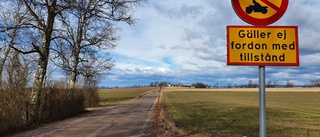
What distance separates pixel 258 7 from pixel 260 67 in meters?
0.75

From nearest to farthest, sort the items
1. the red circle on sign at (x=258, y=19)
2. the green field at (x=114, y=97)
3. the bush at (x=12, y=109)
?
the red circle on sign at (x=258, y=19), the bush at (x=12, y=109), the green field at (x=114, y=97)

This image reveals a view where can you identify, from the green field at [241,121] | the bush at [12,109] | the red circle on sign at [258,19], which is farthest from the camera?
the green field at [241,121]

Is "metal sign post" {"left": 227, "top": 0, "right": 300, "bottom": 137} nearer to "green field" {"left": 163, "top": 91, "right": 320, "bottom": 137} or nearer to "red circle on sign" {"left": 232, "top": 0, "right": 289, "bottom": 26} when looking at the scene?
"red circle on sign" {"left": 232, "top": 0, "right": 289, "bottom": 26}

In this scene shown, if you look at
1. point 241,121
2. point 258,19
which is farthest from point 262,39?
point 241,121

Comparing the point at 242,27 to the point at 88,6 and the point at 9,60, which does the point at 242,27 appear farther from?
the point at 9,60

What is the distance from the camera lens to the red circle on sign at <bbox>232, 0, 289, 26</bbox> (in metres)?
3.86

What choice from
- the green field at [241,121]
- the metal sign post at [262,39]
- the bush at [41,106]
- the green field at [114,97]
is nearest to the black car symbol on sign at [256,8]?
the metal sign post at [262,39]

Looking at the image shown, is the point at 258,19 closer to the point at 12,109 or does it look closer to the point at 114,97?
the point at 12,109

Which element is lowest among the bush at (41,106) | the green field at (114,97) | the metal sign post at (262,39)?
the green field at (114,97)

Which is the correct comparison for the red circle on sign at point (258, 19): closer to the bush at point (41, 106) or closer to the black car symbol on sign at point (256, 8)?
the black car symbol on sign at point (256, 8)

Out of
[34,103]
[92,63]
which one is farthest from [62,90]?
[92,63]

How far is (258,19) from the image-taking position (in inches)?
154

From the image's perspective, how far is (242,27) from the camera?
395cm

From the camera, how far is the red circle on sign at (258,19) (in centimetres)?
386
